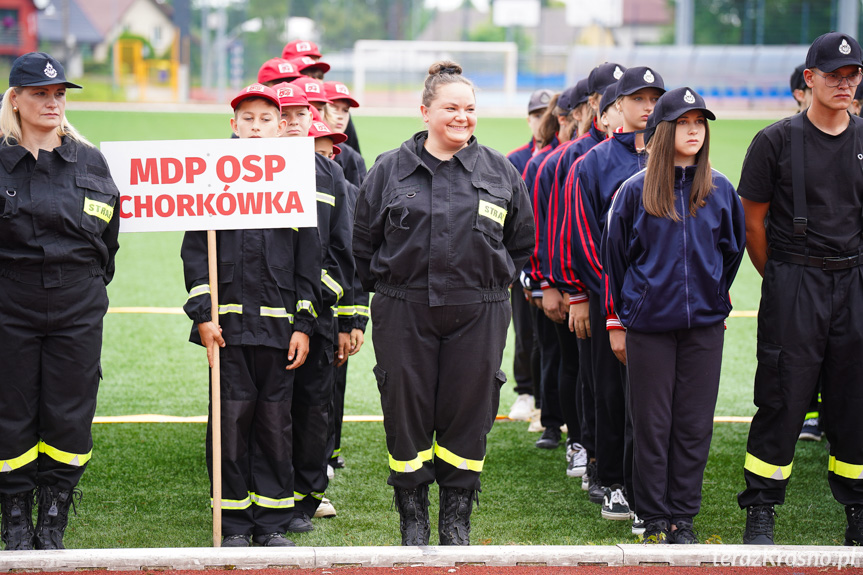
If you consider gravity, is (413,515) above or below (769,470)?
below

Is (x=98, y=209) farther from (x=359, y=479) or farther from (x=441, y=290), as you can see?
(x=359, y=479)

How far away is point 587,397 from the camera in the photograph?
19.0 ft

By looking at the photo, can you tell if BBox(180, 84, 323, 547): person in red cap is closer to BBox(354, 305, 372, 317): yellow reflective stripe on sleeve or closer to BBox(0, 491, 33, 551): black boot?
BBox(354, 305, 372, 317): yellow reflective stripe on sleeve

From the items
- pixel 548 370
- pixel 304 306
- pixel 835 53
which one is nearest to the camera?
pixel 835 53

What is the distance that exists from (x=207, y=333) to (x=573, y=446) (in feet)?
8.71

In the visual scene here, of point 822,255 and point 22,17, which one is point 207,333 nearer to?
point 822,255

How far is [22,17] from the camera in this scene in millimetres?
50656

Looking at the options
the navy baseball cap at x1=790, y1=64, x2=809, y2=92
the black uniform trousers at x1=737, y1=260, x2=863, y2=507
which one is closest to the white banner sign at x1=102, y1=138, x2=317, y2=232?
the black uniform trousers at x1=737, y1=260, x2=863, y2=507

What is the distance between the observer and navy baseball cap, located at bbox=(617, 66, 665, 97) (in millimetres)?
5117

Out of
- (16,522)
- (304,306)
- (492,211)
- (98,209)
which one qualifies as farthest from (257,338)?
(16,522)

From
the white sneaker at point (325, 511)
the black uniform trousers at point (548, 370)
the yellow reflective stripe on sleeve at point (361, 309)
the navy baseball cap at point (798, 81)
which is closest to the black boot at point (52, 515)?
the white sneaker at point (325, 511)

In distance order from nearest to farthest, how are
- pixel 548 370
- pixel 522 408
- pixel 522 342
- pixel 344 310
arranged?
pixel 344 310
pixel 548 370
pixel 522 408
pixel 522 342

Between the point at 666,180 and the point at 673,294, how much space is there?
53cm

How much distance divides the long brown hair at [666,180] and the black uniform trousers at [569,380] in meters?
1.60
